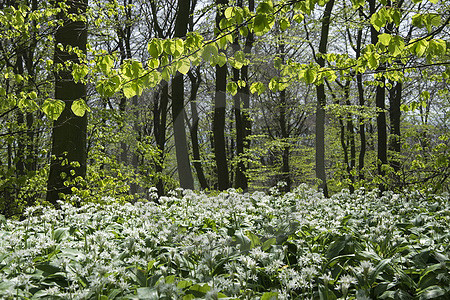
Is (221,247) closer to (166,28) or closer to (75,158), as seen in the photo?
(75,158)

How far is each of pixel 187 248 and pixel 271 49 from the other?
17.5m

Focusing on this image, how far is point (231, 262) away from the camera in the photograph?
268cm

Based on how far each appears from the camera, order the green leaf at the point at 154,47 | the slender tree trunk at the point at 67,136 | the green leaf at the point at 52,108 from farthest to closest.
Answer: the slender tree trunk at the point at 67,136 → the green leaf at the point at 52,108 → the green leaf at the point at 154,47

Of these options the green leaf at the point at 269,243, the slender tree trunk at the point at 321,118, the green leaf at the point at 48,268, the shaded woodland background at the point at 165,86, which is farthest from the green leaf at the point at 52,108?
the slender tree trunk at the point at 321,118

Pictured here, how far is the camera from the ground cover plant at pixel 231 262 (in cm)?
211

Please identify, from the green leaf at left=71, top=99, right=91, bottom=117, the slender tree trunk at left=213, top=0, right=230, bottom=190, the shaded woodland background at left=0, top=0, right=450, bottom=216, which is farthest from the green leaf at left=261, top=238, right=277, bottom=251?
the slender tree trunk at left=213, top=0, right=230, bottom=190

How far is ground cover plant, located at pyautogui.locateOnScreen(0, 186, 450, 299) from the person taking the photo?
6.92 ft

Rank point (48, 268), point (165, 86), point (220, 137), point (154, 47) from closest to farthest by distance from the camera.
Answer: point (48, 268), point (154, 47), point (220, 137), point (165, 86)

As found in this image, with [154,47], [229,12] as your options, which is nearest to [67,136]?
[154,47]

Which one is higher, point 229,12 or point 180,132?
point 229,12

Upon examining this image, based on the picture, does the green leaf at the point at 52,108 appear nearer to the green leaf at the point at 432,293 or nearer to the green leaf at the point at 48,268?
the green leaf at the point at 48,268

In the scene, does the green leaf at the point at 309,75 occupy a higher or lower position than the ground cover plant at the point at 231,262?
higher

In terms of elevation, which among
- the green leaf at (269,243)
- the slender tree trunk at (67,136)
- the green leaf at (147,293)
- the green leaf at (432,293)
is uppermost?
the slender tree trunk at (67,136)

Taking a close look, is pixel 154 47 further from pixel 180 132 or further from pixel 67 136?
pixel 180 132
